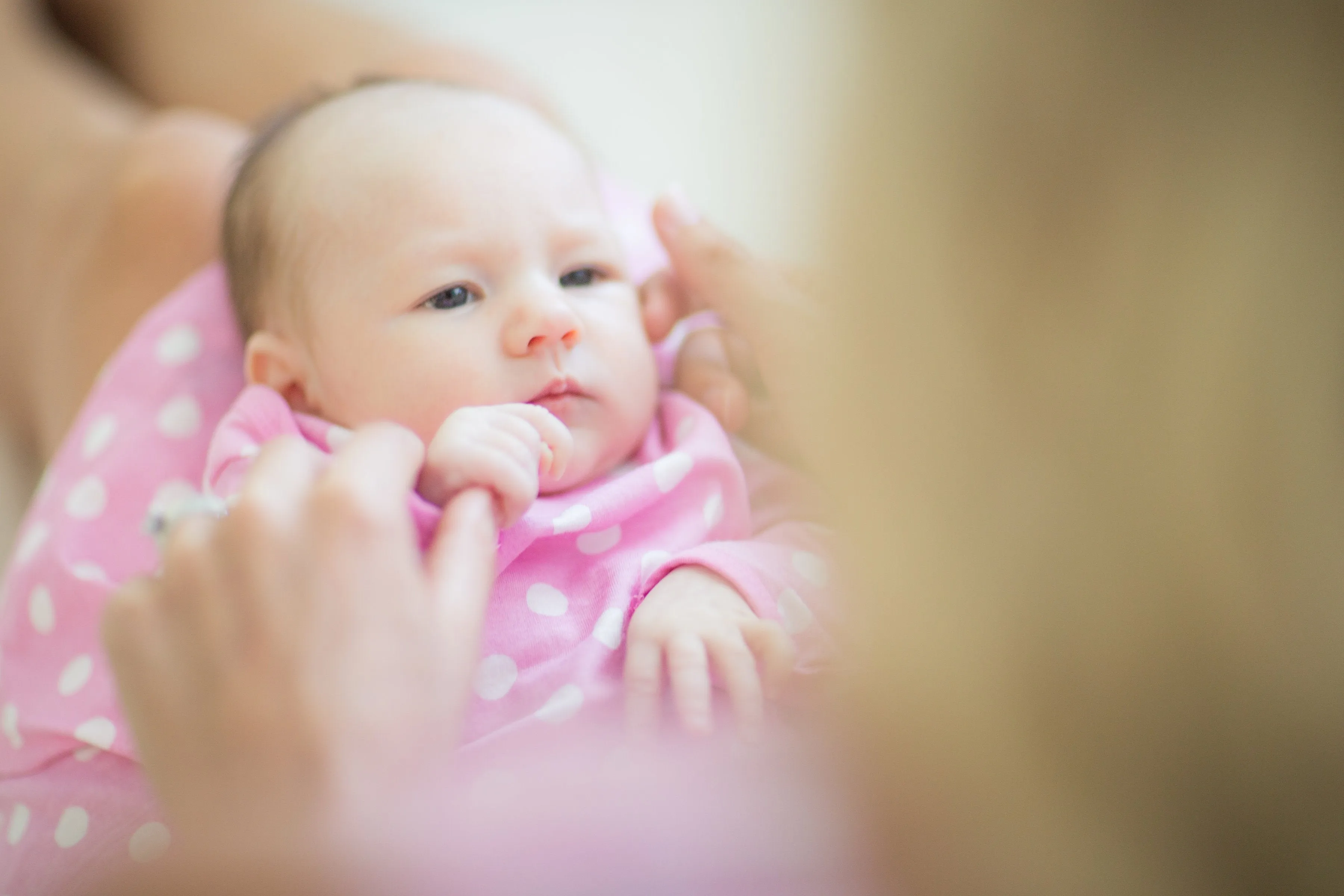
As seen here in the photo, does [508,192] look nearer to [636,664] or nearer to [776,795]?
[636,664]

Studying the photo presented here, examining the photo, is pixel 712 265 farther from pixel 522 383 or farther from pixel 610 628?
pixel 610 628

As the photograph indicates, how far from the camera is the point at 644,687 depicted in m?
0.63

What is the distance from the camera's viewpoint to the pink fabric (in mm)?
686

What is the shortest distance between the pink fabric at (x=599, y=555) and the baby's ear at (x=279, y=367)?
23 millimetres

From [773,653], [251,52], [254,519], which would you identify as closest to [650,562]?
[773,653]

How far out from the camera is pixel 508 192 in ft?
2.64

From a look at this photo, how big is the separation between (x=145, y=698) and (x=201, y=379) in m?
0.57

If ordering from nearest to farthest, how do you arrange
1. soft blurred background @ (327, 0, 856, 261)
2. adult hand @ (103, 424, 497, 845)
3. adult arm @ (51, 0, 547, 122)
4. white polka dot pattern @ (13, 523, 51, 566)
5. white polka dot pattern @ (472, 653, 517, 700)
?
adult hand @ (103, 424, 497, 845), white polka dot pattern @ (472, 653, 517, 700), white polka dot pattern @ (13, 523, 51, 566), adult arm @ (51, 0, 547, 122), soft blurred background @ (327, 0, 856, 261)

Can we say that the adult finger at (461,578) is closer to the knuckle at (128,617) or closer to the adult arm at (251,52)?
the knuckle at (128,617)

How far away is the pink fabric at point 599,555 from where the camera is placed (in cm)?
69

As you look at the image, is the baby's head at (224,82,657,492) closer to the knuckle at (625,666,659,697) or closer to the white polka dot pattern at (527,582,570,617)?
the white polka dot pattern at (527,582,570,617)

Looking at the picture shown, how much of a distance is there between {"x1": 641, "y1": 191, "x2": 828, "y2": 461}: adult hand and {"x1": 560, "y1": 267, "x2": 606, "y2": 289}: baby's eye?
2.8 inches

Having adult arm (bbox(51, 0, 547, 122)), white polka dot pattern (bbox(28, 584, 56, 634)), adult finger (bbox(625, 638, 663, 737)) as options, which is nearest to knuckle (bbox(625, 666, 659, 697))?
adult finger (bbox(625, 638, 663, 737))

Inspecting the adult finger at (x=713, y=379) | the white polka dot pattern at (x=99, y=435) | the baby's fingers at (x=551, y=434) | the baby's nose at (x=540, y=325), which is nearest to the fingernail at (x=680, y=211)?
the adult finger at (x=713, y=379)
